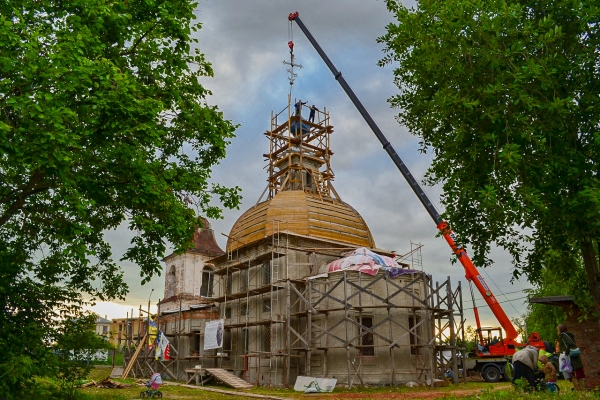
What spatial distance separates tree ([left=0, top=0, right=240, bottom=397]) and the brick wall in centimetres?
1086

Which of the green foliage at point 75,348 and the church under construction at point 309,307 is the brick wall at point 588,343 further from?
the green foliage at point 75,348

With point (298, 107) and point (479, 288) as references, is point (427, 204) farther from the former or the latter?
point (298, 107)

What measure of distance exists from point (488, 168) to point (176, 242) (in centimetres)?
708

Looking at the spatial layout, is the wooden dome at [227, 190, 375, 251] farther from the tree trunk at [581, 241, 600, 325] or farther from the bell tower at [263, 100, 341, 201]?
the tree trunk at [581, 241, 600, 325]

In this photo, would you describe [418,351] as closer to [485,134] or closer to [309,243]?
[309,243]

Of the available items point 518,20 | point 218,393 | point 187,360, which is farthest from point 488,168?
point 187,360

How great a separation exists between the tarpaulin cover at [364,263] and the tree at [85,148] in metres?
11.6

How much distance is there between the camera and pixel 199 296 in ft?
131

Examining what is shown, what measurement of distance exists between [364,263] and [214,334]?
936 centimetres

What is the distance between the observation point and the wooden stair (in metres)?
23.8

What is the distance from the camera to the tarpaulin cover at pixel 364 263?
23766mm

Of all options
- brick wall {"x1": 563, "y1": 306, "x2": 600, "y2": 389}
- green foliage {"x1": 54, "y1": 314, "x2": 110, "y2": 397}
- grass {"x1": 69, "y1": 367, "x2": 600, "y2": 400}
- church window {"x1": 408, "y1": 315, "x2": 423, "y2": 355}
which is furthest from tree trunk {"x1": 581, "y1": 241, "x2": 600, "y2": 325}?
church window {"x1": 408, "y1": 315, "x2": 423, "y2": 355}

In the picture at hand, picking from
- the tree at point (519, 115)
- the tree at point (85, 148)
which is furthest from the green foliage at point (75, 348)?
the tree at point (519, 115)

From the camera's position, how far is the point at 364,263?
24.1 metres
